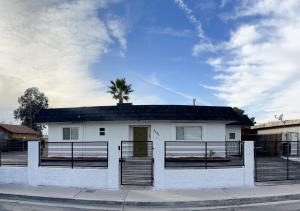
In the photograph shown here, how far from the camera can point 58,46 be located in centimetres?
1991

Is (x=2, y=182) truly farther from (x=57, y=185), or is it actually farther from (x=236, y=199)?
(x=236, y=199)

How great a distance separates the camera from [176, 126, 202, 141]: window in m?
25.5

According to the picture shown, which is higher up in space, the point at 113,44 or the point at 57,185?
the point at 113,44

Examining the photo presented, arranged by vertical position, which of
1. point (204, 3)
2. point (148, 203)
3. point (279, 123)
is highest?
point (204, 3)

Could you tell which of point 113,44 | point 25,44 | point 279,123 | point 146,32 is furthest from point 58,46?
point 279,123

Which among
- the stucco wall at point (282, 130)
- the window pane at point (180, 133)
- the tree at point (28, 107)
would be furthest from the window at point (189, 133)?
the tree at point (28, 107)

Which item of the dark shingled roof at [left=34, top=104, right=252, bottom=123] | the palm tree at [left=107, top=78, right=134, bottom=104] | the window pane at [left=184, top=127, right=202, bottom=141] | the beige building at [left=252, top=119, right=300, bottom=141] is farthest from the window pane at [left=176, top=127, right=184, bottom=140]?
the palm tree at [left=107, top=78, right=134, bottom=104]

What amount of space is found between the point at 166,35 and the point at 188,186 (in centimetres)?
945

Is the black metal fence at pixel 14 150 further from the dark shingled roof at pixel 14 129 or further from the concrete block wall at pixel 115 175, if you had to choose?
the dark shingled roof at pixel 14 129

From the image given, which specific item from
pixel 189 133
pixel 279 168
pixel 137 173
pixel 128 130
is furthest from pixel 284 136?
pixel 137 173

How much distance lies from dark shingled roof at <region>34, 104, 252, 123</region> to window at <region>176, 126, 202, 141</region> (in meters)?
1.06

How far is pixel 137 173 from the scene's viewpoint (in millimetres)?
17172

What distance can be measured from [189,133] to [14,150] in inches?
448

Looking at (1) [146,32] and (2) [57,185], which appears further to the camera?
(1) [146,32]
